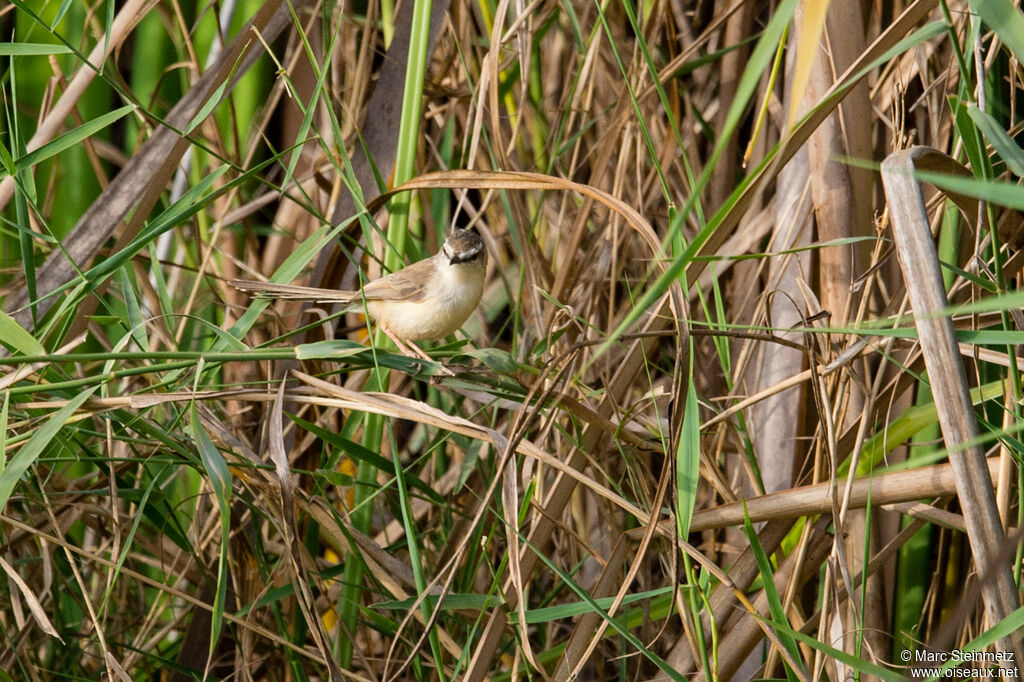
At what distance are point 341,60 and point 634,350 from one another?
1.68 metres

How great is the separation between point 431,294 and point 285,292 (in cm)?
46

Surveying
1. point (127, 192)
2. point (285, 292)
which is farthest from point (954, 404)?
point (127, 192)

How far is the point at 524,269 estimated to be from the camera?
8.02 ft

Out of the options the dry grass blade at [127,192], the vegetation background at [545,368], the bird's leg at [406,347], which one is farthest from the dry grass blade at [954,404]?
the dry grass blade at [127,192]

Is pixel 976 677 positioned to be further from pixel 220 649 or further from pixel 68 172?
pixel 68 172

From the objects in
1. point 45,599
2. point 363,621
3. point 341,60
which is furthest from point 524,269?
point 45,599

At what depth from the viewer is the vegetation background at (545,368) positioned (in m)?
1.47

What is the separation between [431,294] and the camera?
94.8 inches

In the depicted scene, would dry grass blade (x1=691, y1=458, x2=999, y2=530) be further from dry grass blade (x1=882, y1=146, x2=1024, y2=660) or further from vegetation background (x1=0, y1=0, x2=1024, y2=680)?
dry grass blade (x1=882, y1=146, x2=1024, y2=660)

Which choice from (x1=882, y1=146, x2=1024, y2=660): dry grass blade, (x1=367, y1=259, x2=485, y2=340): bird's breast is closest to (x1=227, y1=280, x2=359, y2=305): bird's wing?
(x1=367, y1=259, x2=485, y2=340): bird's breast

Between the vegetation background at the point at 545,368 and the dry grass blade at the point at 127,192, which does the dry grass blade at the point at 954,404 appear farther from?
the dry grass blade at the point at 127,192

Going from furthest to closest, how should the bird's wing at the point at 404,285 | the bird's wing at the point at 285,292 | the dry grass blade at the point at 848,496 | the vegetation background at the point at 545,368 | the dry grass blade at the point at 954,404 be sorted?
the bird's wing at the point at 404,285 < the bird's wing at the point at 285,292 < the dry grass blade at the point at 848,496 < the vegetation background at the point at 545,368 < the dry grass blade at the point at 954,404

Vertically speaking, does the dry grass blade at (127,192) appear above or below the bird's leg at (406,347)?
above

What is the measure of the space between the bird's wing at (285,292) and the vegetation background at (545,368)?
3.0 inches
